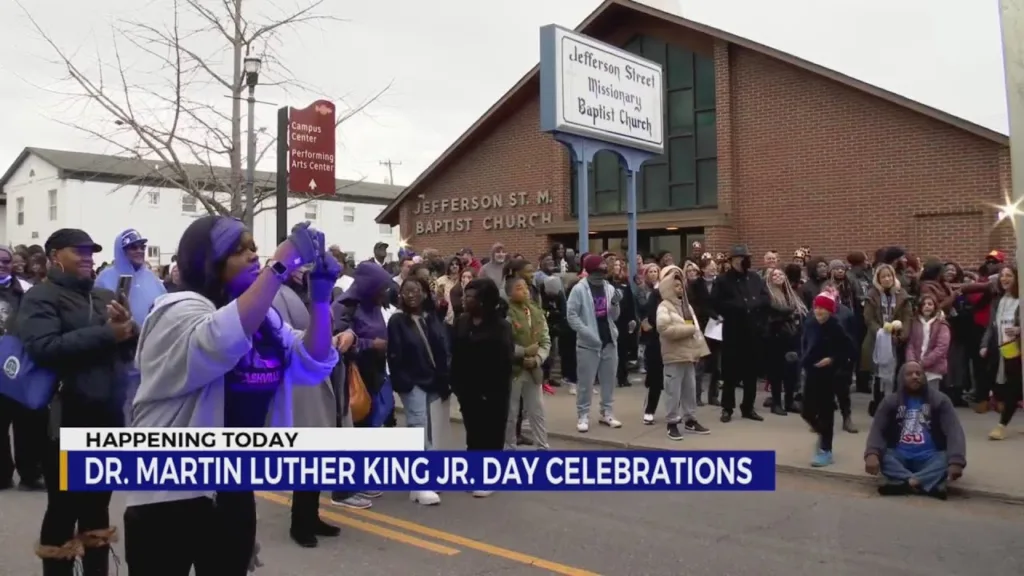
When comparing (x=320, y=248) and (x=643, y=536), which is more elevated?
(x=320, y=248)

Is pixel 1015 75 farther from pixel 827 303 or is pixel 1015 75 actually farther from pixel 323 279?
pixel 827 303

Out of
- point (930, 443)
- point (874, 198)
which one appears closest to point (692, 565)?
point (930, 443)

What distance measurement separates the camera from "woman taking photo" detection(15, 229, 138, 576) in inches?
157

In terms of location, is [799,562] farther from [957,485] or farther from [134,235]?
[134,235]

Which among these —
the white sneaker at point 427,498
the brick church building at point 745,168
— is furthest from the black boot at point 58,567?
the brick church building at point 745,168

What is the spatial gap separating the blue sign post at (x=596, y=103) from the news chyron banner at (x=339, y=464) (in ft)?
25.9

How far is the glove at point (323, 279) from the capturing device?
301cm

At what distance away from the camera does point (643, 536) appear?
560 cm

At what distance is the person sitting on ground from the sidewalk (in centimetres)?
33

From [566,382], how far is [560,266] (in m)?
2.25

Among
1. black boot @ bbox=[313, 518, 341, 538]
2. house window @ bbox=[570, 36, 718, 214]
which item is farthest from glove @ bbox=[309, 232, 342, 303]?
house window @ bbox=[570, 36, 718, 214]

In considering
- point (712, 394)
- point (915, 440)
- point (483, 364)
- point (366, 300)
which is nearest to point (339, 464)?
point (366, 300)

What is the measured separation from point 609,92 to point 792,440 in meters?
6.55

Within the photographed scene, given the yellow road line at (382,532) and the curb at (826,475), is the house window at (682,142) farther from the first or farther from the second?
the yellow road line at (382,532)
